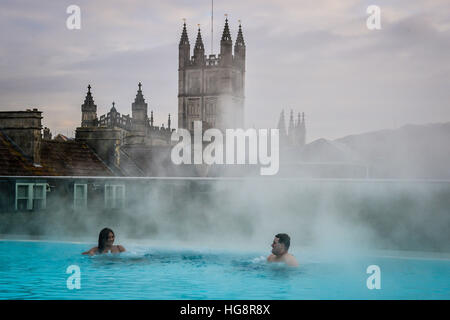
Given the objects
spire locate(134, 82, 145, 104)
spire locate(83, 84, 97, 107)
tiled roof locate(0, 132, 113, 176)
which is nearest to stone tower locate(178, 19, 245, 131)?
spire locate(134, 82, 145, 104)

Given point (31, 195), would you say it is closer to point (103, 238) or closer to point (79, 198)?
point (79, 198)

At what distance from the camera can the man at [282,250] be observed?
48.4ft

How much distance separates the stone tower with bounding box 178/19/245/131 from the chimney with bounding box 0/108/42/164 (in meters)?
105

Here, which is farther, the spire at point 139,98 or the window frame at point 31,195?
the spire at point 139,98

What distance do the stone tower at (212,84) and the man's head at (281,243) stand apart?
384 ft

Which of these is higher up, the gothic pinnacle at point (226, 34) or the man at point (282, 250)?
the gothic pinnacle at point (226, 34)

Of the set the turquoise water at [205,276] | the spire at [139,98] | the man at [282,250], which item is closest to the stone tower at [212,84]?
the spire at [139,98]

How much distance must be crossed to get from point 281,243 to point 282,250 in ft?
0.92

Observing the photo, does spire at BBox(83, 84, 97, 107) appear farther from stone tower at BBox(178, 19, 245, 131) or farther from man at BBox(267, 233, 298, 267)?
man at BBox(267, 233, 298, 267)

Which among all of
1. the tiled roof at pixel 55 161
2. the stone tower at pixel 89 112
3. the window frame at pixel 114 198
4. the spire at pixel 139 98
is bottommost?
the window frame at pixel 114 198

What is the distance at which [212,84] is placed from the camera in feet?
461

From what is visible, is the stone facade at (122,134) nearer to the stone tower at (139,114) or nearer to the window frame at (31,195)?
the stone tower at (139,114)

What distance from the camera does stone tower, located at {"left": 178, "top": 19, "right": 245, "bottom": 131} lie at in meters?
136

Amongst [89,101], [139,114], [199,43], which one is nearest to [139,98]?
[139,114]
